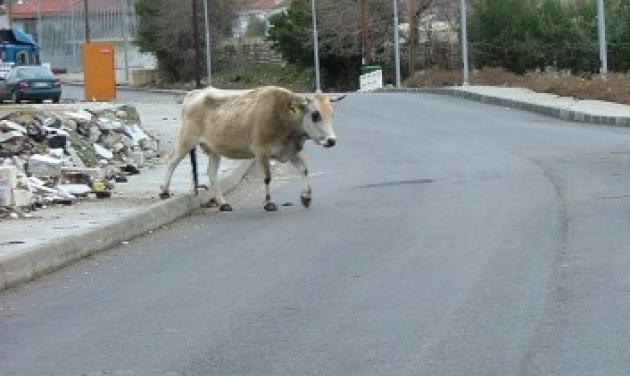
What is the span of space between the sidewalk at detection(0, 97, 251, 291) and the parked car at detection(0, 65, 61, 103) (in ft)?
86.5

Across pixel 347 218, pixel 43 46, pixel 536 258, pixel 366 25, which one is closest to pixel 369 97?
pixel 366 25

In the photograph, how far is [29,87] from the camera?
146ft

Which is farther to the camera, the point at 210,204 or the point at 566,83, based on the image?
the point at 566,83

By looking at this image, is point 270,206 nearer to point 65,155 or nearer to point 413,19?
point 65,155

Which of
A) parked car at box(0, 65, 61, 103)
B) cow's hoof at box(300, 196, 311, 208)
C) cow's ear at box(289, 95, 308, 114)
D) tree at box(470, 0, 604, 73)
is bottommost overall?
cow's hoof at box(300, 196, 311, 208)

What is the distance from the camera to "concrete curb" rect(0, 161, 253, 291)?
10883 millimetres

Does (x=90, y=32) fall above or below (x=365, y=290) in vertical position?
above

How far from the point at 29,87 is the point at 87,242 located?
33485 mm

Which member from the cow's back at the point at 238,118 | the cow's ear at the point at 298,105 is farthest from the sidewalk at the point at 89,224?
the cow's ear at the point at 298,105

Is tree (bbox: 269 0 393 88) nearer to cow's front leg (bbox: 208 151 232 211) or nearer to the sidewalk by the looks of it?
the sidewalk

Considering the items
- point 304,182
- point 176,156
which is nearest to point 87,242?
point 304,182

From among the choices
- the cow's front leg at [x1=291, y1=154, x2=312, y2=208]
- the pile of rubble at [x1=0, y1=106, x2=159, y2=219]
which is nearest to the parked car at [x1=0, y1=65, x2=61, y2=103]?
the pile of rubble at [x1=0, y1=106, x2=159, y2=219]

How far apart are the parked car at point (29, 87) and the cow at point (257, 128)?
29.2 m

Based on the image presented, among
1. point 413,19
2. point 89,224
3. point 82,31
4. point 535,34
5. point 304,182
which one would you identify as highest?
point 82,31
